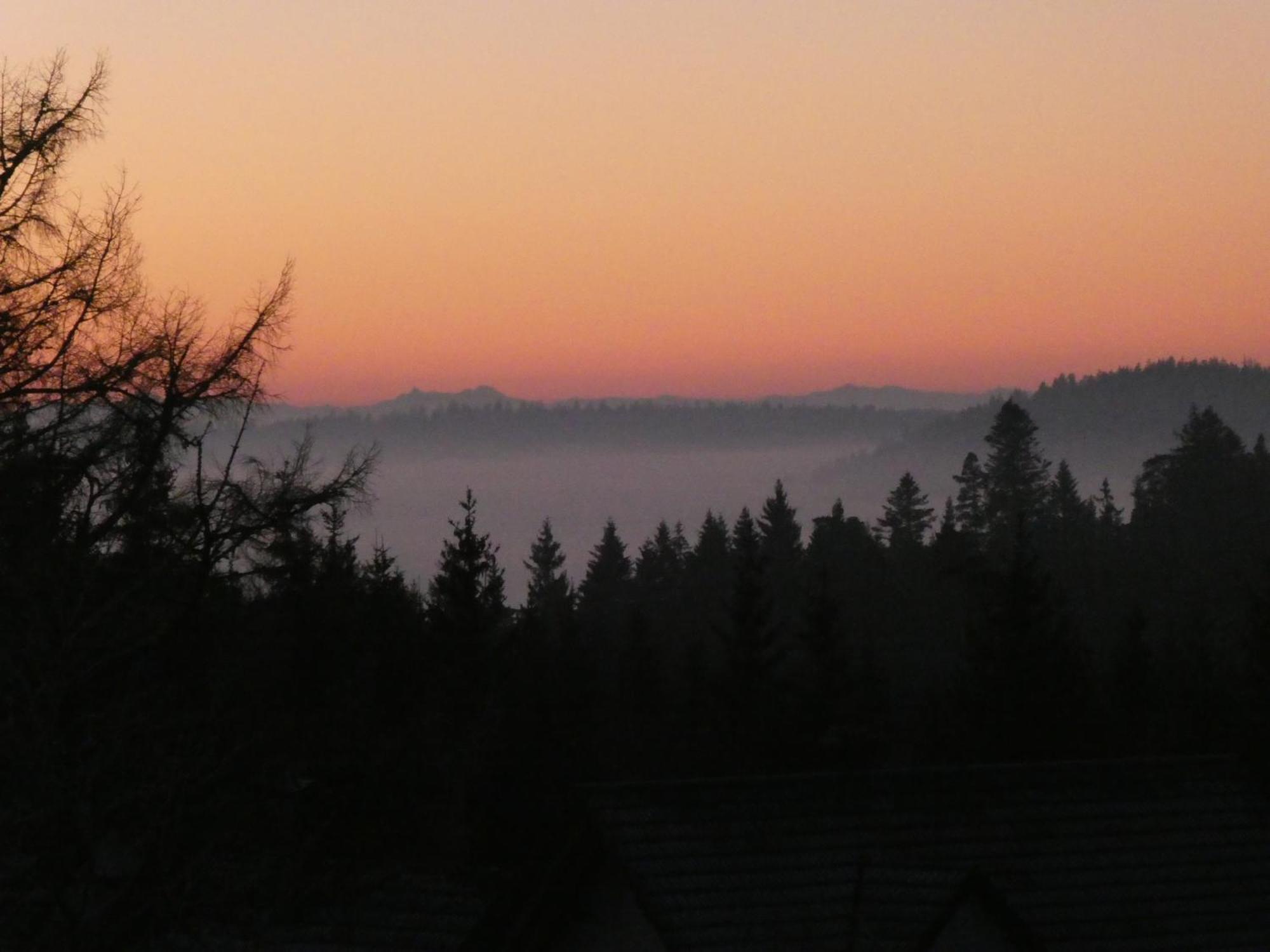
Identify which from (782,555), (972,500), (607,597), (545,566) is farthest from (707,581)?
(545,566)

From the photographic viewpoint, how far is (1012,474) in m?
108

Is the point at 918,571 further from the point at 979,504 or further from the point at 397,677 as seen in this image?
the point at 397,677

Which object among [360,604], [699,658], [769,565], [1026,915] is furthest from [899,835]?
[769,565]

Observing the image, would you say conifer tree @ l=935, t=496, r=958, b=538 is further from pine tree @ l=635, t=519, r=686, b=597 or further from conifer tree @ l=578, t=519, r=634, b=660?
pine tree @ l=635, t=519, r=686, b=597

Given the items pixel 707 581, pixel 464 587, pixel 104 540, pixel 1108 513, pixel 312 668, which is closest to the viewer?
pixel 104 540

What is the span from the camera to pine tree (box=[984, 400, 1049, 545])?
107 m

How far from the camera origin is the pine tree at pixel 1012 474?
106938mm

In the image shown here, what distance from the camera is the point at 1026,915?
12.2 m

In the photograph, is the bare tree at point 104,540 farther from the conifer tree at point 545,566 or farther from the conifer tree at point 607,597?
the conifer tree at point 545,566

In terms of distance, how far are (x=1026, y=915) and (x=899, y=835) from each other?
1248 mm

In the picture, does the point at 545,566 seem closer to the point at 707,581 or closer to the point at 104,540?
the point at 707,581

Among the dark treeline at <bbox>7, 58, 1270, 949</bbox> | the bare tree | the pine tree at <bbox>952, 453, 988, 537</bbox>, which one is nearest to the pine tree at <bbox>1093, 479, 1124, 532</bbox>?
the pine tree at <bbox>952, 453, 988, 537</bbox>

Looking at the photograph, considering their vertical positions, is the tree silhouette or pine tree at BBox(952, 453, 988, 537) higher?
pine tree at BBox(952, 453, 988, 537)

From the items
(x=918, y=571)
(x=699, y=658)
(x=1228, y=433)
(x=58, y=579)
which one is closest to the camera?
(x=58, y=579)
